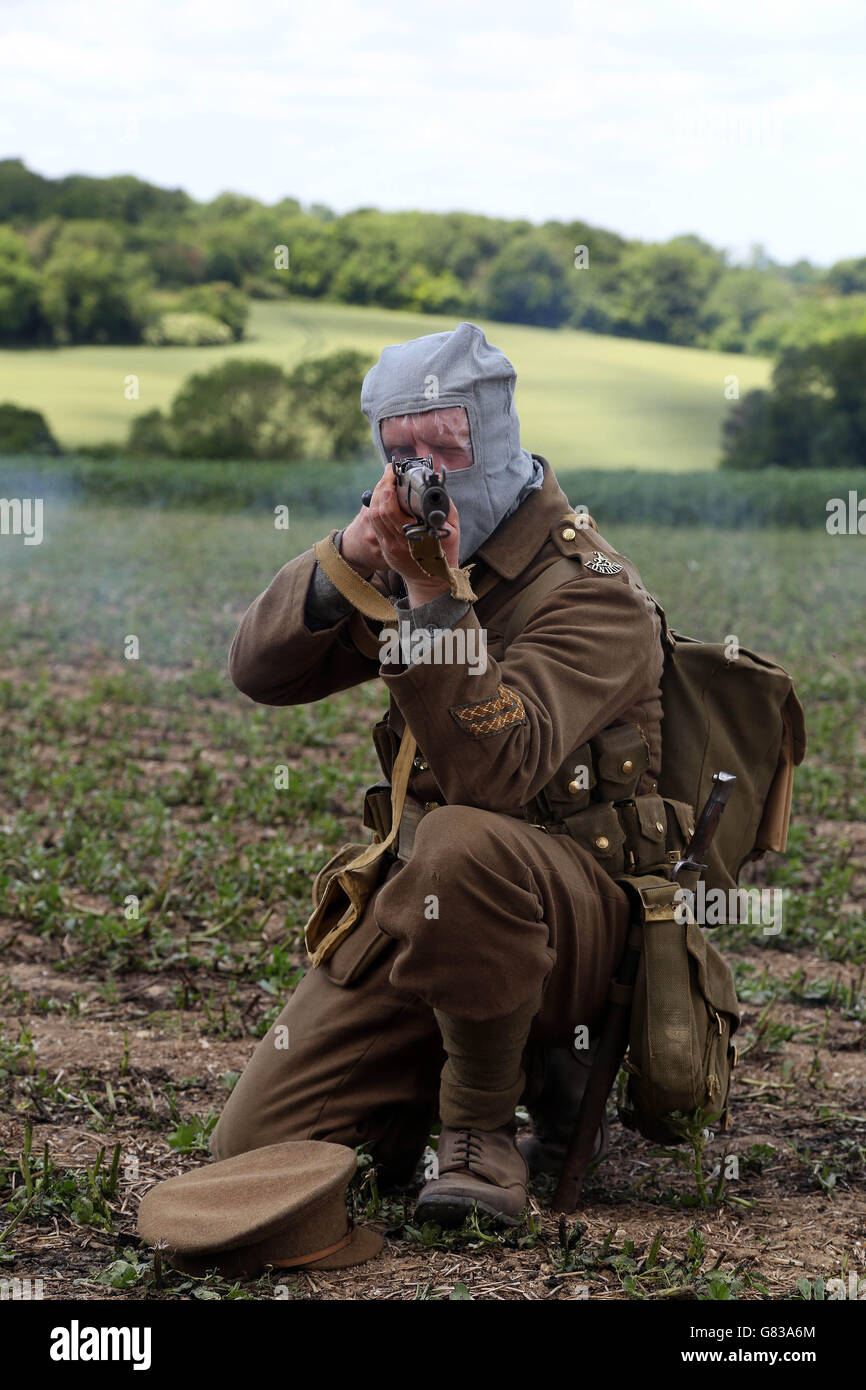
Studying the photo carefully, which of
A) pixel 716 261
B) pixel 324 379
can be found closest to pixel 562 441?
pixel 324 379

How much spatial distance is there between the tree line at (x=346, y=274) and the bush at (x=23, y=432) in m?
1.76

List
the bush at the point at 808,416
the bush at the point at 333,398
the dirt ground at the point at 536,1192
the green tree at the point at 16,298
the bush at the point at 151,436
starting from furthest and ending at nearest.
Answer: the bush at the point at 808,416 → the bush at the point at 151,436 → the green tree at the point at 16,298 → the bush at the point at 333,398 → the dirt ground at the point at 536,1192

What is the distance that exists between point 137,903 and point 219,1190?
6.12ft

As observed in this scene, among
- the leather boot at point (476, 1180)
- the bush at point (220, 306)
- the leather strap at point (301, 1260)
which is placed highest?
the bush at point (220, 306)

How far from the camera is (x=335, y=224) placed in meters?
29.7

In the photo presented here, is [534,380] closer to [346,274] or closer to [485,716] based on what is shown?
[346,274]

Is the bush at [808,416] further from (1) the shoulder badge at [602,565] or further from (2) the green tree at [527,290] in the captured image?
(1) the shoulder badge at [602,565]

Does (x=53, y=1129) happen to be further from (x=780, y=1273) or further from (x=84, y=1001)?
(x=780, y=1273)

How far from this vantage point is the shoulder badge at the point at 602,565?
288cm

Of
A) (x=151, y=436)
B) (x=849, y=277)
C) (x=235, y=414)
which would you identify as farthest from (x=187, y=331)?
(x=849, y=277)

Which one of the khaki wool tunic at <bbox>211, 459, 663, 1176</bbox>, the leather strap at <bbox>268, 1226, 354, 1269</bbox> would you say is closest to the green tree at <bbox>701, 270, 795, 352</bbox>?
the khaki wool tunic at <bbox>211, 459, 663, 1176</bbox>

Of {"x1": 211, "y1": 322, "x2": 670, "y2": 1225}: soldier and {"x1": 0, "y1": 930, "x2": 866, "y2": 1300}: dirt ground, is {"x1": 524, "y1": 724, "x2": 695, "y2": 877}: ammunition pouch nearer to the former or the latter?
{"x1": 211, "y1": 322, "x2": 670, "y2": 1225}: soldier

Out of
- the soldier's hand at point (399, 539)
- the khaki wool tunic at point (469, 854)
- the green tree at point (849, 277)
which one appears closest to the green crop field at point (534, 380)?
the green tree at point (849, 277)

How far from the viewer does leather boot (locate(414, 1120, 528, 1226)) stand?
2.63m
